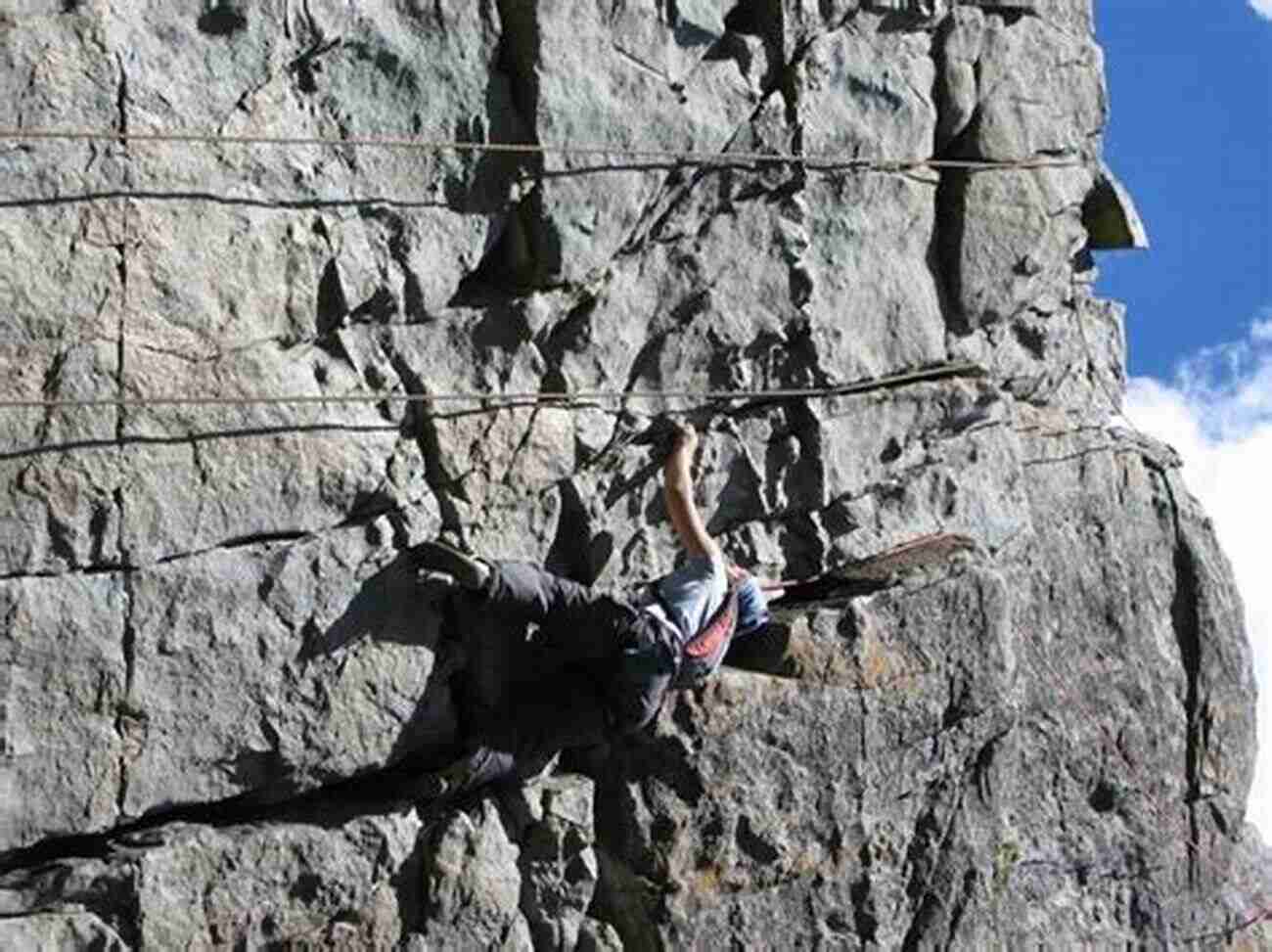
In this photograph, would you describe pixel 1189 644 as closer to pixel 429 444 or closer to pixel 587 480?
pixel 587 480

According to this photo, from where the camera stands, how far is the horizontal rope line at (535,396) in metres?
8.14

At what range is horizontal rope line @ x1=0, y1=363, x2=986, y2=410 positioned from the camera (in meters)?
8.14

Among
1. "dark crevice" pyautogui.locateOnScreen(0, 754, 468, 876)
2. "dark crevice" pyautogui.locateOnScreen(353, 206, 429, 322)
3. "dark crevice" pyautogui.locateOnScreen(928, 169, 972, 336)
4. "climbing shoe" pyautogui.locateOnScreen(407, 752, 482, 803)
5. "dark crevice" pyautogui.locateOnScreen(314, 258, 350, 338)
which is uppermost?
"dark crevice" pyautogui.locateOnScreen(928, 169, 972, 336)

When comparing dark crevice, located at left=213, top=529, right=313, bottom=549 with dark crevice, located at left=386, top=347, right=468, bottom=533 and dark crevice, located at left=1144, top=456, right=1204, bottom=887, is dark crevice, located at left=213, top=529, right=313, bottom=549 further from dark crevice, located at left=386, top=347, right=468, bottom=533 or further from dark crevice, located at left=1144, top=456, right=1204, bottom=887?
→ dark crevice, located at left=1144, top=456, right=1204, bottom=887

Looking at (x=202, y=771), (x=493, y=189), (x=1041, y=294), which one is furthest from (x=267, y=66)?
(x=1041, y=294)

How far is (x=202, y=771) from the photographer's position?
8492 millimetres

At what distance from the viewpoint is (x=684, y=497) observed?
947 centimetres

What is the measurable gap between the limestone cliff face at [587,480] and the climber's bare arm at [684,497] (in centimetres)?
14

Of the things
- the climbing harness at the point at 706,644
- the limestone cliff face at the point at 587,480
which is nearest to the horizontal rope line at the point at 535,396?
the limestone cliff face at the point at 587,480

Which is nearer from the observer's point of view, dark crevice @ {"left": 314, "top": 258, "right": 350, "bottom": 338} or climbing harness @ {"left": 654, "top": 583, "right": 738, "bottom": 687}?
dark crevice @ {"left": 314, "top": 258, "right": 350, "bottom": 338}

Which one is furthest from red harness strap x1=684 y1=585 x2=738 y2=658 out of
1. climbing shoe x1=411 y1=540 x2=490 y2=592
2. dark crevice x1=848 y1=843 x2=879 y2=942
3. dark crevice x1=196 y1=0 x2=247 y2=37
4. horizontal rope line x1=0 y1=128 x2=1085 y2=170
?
dark crevice x1=196 y1=0 x2=247 y2=37

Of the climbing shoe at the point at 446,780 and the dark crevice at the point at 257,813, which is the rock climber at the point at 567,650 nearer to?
the climbing shoe at the point at 446,780

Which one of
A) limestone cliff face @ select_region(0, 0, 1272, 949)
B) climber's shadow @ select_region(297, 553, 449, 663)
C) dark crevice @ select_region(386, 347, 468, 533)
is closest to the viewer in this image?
limestone cliff face @ select_region(0, 0, 1272, 949)

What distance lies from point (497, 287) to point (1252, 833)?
5.65 m
